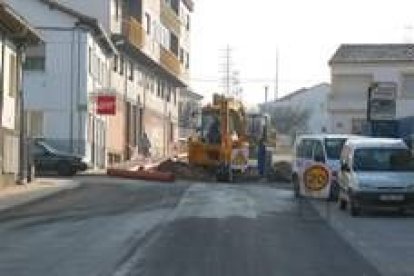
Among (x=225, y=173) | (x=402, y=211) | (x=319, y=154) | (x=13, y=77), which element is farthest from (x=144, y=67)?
(x=402, y=211)

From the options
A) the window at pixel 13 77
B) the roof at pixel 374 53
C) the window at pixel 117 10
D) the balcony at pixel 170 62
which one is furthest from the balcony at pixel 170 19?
the window at pixel 13 77

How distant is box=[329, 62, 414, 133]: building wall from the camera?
79188 millimetres

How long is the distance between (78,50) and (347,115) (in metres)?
33.2

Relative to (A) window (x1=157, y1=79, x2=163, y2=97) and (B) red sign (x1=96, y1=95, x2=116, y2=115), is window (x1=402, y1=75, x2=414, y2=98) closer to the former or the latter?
(A) window (x1=157, y1=79, x2=163, y2=97)

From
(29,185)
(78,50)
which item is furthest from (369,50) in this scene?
(29,185)

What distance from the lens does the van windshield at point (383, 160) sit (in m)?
28.0

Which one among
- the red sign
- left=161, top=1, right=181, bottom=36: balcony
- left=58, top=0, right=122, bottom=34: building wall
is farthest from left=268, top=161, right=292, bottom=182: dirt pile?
left=161, top=1, right=181, bottom=36: balcony

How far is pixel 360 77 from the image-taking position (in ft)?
265

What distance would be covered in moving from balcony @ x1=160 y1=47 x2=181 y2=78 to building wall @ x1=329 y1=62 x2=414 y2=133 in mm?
11629

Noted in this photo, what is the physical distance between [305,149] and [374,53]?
47285 millimetres

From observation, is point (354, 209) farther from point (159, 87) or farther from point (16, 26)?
point (159, 87)

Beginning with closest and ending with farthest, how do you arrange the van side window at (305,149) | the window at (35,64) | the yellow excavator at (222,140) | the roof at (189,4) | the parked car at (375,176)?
the parked car at (375,176), the van side window at (305,149), the yellow excavator at (222,140), the window at (35,64), the roof at (189,4)

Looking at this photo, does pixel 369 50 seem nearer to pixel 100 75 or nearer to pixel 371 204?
pixel 100 75

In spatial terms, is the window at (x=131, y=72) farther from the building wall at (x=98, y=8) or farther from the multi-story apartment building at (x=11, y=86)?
the multi-story apartment building at (x=11, y=86)
